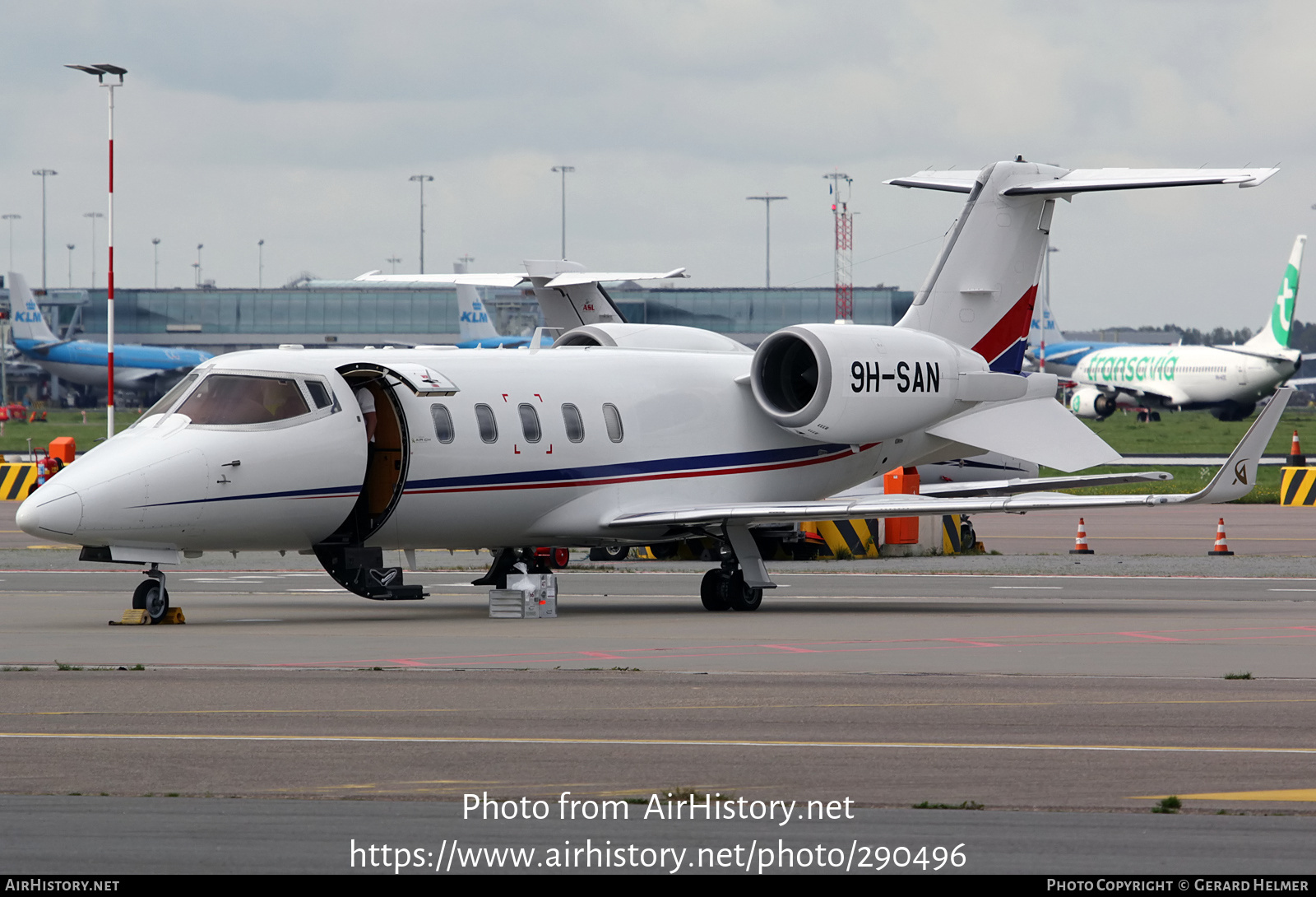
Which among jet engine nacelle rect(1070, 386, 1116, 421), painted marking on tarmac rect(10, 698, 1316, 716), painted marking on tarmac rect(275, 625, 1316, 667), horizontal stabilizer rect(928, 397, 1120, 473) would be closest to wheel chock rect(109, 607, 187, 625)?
painted marking on tarmac rect(275, 625, 1316, 667)

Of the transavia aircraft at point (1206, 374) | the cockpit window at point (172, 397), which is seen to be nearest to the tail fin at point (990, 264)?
the cockpit window at point (172, 397)

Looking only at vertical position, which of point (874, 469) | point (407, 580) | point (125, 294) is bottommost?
point (407, 580)

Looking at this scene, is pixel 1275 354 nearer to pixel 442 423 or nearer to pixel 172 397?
pixel 442 423

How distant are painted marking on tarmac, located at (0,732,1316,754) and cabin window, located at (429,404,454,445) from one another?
10218 millimetres

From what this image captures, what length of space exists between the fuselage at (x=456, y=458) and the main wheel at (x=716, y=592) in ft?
3.99

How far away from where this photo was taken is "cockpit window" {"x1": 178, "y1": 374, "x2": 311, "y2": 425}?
20.4 metres

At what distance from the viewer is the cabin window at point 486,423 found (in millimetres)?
22188

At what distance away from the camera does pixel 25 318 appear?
120562mm

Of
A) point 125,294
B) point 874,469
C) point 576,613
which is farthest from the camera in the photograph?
point 125,294

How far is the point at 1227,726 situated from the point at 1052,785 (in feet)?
9.61

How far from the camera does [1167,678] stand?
1502 centimetres

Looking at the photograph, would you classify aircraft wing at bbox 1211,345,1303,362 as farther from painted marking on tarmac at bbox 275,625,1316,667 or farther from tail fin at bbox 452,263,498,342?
painted marking on tarmac at bbox 275,625,1316,667
